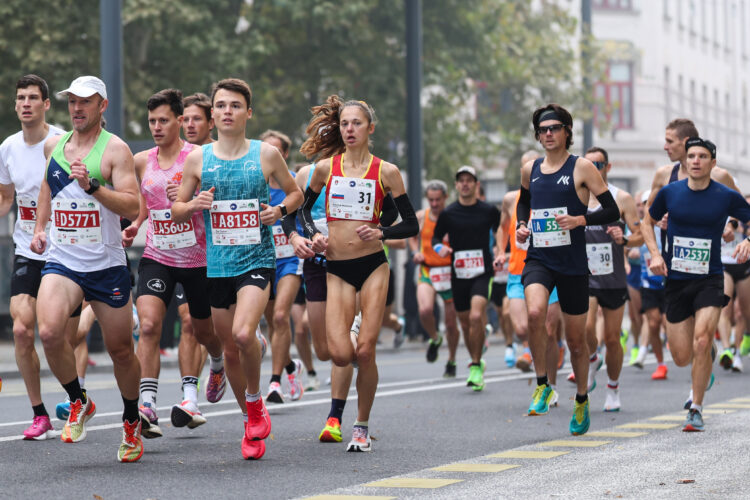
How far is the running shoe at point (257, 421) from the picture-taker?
8.30m

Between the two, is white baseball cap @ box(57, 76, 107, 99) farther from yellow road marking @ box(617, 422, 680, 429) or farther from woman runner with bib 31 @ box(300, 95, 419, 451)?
yellow road marking @ box(617, 422, 680, 429)

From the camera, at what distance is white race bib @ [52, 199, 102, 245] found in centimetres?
820

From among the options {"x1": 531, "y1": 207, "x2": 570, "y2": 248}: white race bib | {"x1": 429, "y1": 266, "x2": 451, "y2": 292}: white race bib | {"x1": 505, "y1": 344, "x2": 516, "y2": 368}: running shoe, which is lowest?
{"x1": 505, "y1": 344, "x2": 516, "y2": 368}: running shoe

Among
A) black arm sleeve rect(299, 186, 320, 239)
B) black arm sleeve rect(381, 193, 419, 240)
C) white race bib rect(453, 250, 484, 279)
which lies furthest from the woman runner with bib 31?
white race bib rect(453, 250, 484, 279)

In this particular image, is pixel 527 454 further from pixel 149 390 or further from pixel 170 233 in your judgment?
pixel 170 233

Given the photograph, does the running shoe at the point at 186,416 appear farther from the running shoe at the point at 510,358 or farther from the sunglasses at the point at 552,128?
the running shoe at the point at 510,358

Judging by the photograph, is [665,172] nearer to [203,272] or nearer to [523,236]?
[523,236]

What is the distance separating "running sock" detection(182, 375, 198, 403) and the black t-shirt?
5474mm

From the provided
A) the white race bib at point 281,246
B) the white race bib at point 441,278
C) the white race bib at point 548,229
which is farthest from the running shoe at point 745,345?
the white race bib at point 548,229

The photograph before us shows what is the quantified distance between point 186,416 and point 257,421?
1093 millimetres

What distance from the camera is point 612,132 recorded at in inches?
1875

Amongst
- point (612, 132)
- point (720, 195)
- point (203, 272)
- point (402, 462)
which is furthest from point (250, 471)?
point (612, 132)

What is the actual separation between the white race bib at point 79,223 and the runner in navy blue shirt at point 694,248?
13.5ft

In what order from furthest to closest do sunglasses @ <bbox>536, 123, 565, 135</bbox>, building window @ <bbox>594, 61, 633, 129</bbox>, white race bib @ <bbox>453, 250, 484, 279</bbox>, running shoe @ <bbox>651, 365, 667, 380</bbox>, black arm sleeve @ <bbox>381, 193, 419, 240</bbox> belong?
building window @ <bbox>594, 61, 633, 129</bbox> < running shoe @ <bbox>651, 365, 667, 380</bbox> < white race bib @ <bbox>453, 250, 484, 279</bbox> < sunglasses @ <bbox>536, 123, 565, 135</bbox> < black arm sleeve @ <bbox>381, 193, 419, 240</bbox>
